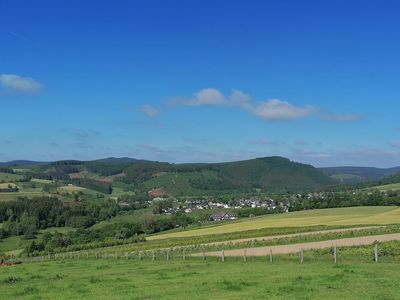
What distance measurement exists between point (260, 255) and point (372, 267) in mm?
15063

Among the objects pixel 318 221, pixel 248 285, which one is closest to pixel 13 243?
pixel 318 221

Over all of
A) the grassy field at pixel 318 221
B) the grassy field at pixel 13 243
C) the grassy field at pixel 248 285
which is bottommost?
the grassy field at pixel 13 243

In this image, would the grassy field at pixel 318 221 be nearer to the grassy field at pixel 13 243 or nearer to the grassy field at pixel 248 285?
the grassy field at pixel 13 243

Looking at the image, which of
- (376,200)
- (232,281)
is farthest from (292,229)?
(376,200)

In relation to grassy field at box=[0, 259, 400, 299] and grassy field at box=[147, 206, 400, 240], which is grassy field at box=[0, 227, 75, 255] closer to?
grassy field at box=[147, 206, 400, 240]

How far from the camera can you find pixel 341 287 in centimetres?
2344

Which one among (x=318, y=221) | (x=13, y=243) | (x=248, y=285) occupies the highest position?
(x=248, y=285)

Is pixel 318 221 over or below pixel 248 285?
below

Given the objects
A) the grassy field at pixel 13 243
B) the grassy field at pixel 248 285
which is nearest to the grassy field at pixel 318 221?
the grassy field at pixel 13 243

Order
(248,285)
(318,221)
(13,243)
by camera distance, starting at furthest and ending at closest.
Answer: (13,243) < (318,221) < (248,285)

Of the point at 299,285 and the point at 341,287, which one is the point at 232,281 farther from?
the point at 341,287

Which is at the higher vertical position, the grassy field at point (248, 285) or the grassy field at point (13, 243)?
the grassy field at point (248, 285)

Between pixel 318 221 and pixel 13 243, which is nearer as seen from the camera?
pixel 318 221

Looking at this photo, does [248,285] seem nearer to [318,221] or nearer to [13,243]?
[318,221]
